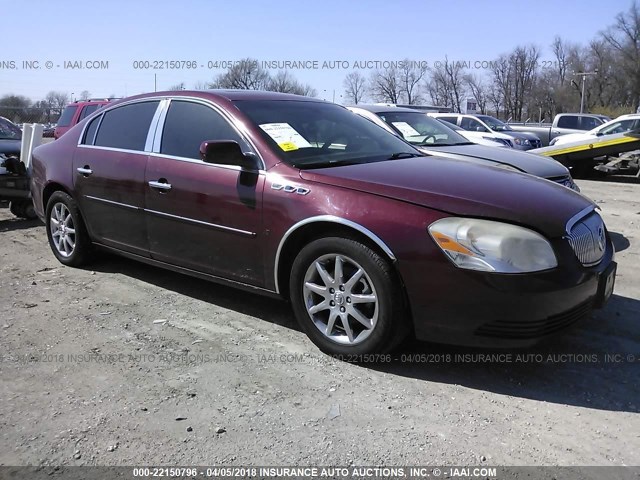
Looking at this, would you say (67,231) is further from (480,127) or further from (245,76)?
(245,76)

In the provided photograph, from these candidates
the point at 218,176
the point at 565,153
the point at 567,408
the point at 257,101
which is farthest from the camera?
the point at 565,153

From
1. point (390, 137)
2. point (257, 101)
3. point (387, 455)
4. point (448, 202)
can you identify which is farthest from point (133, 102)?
point (387, 455)

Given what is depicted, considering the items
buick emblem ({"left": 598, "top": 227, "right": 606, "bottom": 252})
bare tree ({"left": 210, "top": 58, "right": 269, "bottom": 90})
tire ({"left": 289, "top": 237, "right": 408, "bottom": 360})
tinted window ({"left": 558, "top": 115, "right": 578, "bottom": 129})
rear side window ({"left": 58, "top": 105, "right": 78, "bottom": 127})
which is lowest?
tire ({"left": 289, "top": 237, "right": 408, "bottom": 360})

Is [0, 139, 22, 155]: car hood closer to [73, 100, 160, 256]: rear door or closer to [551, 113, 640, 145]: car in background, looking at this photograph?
[73, 100, 160, 256]: rear door

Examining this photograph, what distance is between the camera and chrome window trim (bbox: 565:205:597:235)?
331cm

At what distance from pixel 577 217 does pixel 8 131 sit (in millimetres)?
9166

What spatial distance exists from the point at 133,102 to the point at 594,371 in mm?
4147

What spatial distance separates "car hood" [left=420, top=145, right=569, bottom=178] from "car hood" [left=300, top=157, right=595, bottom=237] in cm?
258

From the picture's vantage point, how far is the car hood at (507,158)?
668 cm

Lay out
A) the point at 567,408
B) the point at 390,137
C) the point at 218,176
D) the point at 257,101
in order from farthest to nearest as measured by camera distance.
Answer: the point at 390,137 → the point at 257,101 → the point at 218,176 → the point at 567,408

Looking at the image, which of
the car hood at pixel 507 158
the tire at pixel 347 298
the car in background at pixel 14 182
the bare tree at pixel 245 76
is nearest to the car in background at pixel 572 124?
the car hood at pixel 507 158

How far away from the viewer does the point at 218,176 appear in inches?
161

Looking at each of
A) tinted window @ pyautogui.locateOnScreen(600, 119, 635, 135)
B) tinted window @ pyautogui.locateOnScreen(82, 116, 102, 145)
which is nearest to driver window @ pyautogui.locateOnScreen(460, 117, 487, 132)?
tinted window @ pyautogui.locateOnScreen(600, 119, 635, 135)

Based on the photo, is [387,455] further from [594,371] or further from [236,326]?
[236,326]
